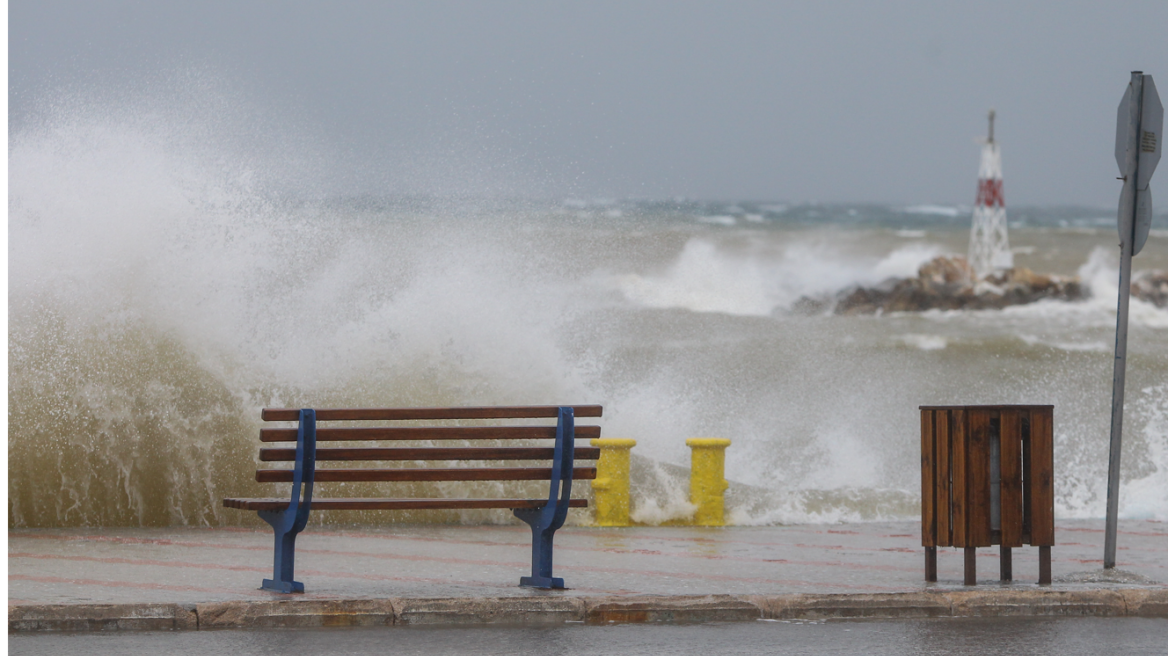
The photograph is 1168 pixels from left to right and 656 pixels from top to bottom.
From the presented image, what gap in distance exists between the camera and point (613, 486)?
10188 millimetres

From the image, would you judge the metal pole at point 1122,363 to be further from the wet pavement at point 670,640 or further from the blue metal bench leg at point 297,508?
the blue metal bench leg at point 297,508

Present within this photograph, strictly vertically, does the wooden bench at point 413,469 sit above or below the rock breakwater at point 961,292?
below

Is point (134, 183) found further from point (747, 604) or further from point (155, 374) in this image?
point (747, 604)

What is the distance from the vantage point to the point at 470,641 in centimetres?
579

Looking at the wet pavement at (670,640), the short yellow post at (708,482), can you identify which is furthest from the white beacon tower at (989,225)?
the wet pavement at (670,640)

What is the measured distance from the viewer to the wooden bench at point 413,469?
6.72 meters

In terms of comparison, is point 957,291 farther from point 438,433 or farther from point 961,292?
point 438,433

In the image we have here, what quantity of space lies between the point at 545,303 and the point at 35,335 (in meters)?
4.73

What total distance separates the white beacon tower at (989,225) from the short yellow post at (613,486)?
31.9 m

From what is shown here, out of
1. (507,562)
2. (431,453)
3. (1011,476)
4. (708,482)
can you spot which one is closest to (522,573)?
(507,562)

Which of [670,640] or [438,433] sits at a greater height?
[438,433]

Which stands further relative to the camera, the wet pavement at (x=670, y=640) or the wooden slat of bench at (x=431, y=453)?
the wooden slat of bench at (x=431, y=453)

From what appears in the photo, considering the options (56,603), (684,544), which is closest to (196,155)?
(684,544)

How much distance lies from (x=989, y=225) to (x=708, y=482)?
35558 millimetres
